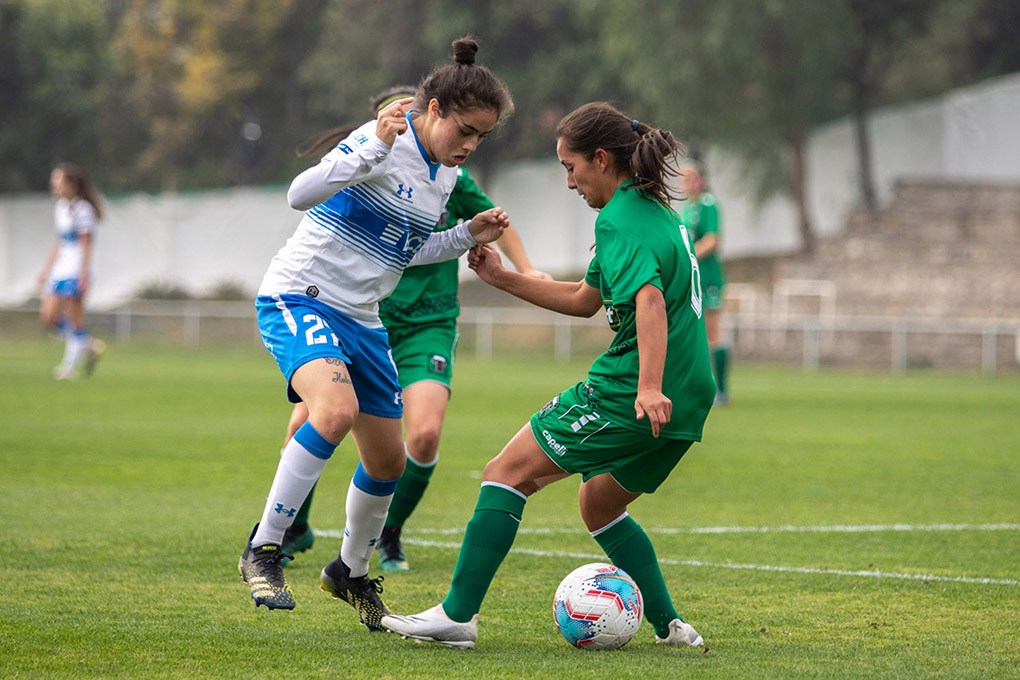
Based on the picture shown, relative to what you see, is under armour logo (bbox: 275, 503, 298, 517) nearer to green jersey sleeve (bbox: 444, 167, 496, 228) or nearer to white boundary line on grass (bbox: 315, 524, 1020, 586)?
white boundary line on grass (bbox: 315, 524, 1020, 586)

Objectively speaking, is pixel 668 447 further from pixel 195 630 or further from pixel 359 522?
pixel 195 630

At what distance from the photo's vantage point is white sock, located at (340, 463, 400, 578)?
182 inches

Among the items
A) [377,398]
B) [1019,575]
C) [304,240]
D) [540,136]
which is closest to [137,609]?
[377,398]

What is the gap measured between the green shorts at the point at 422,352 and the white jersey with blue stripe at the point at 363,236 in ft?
3.92

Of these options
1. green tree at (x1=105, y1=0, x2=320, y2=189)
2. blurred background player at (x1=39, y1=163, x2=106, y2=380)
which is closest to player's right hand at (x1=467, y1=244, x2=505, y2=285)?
blurred background player at (x1=39, y1=163, x2=106, y2=380)

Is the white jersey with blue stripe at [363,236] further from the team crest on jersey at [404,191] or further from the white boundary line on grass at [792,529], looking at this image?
the white boundary line on grass at [792,529]

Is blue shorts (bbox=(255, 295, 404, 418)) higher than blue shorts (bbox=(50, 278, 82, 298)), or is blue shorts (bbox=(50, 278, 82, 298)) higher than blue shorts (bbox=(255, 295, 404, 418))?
blue shorts (bbox=(50, 278, 82, 298))

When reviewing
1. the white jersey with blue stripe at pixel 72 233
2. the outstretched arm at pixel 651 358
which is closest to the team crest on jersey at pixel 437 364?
the outstretched arm at pixel 651 358

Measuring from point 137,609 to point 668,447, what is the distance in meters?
2.00

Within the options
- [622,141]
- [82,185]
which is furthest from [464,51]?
[82,185]

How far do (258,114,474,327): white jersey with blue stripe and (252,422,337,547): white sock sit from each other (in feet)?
1.68

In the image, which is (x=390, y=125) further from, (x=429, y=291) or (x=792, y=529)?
(x=792, y=529)

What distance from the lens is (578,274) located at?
3191 cm

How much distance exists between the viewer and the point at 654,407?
381cm
